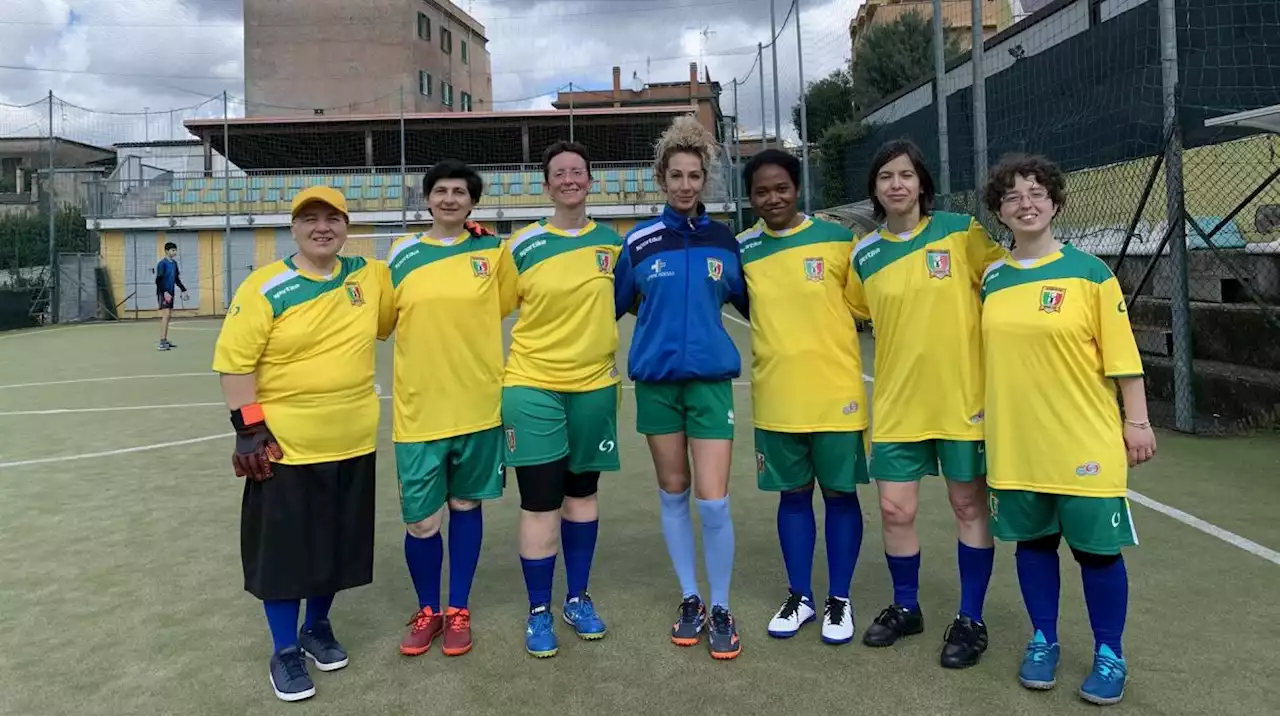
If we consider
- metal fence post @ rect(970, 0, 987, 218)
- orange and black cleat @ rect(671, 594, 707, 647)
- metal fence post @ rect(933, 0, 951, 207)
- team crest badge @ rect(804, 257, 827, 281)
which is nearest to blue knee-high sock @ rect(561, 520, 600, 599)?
orange and black cleat @ rect(671, 594, 707, 647)

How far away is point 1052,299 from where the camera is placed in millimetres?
2783

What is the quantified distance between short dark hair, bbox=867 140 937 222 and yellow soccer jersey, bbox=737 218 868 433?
0.20 meters

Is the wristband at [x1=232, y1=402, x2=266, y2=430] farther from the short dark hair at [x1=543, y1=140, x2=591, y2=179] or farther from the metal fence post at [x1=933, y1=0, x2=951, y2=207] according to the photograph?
the metal fence post at [x1=933, y1=0, x2=951, y2=207]

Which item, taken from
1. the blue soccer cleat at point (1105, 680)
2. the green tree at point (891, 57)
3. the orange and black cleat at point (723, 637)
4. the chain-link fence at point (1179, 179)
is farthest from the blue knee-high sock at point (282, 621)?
the green tree at point (891, 57)

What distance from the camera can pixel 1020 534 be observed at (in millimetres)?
2898

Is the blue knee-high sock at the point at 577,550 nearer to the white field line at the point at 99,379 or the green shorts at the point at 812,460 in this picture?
the green shorts at the point at 812,460

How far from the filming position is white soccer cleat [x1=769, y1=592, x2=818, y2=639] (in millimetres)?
3350

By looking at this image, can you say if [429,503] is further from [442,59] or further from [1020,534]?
[442,59]

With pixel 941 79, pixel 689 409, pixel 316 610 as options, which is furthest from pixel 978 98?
pixel 316 610

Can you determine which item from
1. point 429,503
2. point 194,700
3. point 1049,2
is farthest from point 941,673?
point 1049,2

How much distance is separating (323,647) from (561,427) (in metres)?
1.17

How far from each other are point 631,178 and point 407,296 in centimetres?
2754

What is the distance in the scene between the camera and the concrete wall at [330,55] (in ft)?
148

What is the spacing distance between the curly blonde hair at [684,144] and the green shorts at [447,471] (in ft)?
3.87
